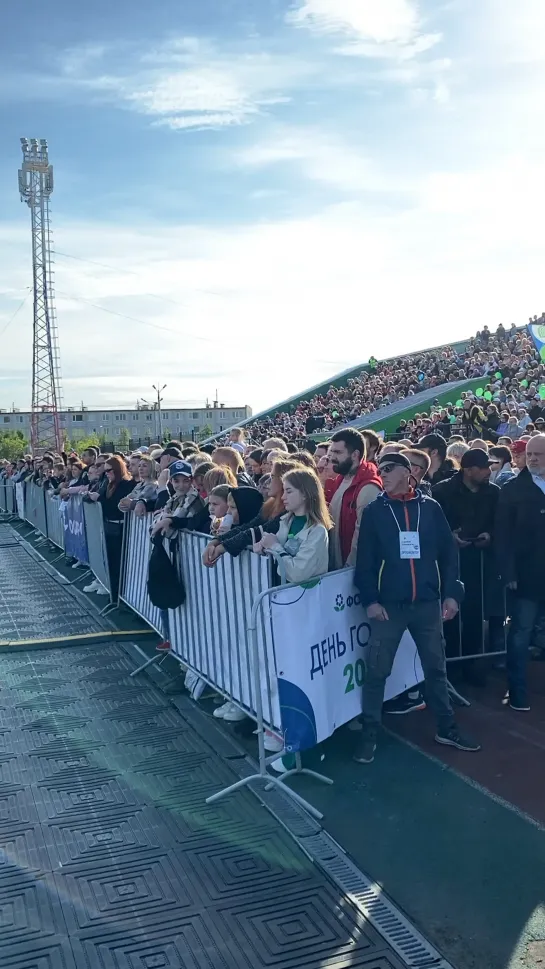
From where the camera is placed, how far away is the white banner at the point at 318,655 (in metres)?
4.54

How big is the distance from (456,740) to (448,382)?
84.7 ft

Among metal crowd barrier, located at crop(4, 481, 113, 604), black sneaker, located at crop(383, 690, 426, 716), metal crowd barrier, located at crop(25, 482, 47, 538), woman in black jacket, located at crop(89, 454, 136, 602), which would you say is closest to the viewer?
black sneaker, located at crop(383, 690, 426, 716)

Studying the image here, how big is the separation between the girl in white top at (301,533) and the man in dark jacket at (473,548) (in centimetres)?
190

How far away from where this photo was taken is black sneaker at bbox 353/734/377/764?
4.96 metres

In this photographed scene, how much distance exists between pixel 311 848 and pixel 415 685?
7.24 ft

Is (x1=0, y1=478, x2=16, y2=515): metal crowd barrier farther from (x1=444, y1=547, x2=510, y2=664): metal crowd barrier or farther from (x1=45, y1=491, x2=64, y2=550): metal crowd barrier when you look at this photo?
(x1=444, y1=547, x2=510, y2=664): metal crowd barrier

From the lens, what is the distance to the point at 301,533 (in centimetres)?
486

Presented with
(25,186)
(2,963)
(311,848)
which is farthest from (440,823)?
(25,186)

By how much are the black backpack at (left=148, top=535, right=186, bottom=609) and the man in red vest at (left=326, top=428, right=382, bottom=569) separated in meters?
1.41

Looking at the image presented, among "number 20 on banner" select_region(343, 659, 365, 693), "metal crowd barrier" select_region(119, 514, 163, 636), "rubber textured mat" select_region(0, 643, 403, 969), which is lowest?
"rubber textured mat" select_region(0, 643, 403, 969)

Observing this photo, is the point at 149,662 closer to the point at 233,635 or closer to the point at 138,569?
the point at 138,569

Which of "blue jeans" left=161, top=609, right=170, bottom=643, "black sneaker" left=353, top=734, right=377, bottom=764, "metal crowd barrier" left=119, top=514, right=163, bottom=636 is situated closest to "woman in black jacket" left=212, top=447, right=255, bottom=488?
"metal crowd barrier" left=119, top=514, right=163, bottom=636

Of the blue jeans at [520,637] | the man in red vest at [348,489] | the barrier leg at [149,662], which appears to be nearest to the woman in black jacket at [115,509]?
the barrier leg at [149,662]

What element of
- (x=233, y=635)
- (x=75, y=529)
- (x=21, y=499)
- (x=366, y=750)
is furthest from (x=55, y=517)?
(x=366, y=750)
